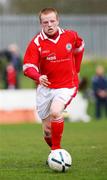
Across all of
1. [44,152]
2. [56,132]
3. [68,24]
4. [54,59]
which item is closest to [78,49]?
[54,59]

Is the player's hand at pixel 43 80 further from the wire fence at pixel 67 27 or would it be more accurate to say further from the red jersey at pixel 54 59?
the wire fence at pixel 67 27

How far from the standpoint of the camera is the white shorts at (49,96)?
13.0m

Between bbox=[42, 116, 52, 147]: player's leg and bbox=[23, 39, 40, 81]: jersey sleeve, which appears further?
bbox=[42, 116, 52, 147]: player's leg

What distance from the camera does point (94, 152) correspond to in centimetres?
1556

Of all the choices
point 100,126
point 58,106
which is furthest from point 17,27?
point 58,106

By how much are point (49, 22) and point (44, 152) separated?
12.5 feet

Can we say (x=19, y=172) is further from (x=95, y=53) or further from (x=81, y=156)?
(x=95, y=53)

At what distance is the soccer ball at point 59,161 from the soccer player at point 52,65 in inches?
11.4

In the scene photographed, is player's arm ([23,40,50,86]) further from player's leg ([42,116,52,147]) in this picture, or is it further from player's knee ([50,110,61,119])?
player's leg ([42,116,52,147])

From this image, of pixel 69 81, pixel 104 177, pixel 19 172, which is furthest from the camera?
pixel 69 81

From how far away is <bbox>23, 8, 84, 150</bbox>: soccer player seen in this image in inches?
507

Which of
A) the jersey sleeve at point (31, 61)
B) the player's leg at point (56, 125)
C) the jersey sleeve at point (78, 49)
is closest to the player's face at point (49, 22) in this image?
the jersey sleeve at point (31, 61)

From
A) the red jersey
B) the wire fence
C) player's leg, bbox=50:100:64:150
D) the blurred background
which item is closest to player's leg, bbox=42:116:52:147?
the red jersey

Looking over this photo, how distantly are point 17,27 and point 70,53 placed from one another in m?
30.7
